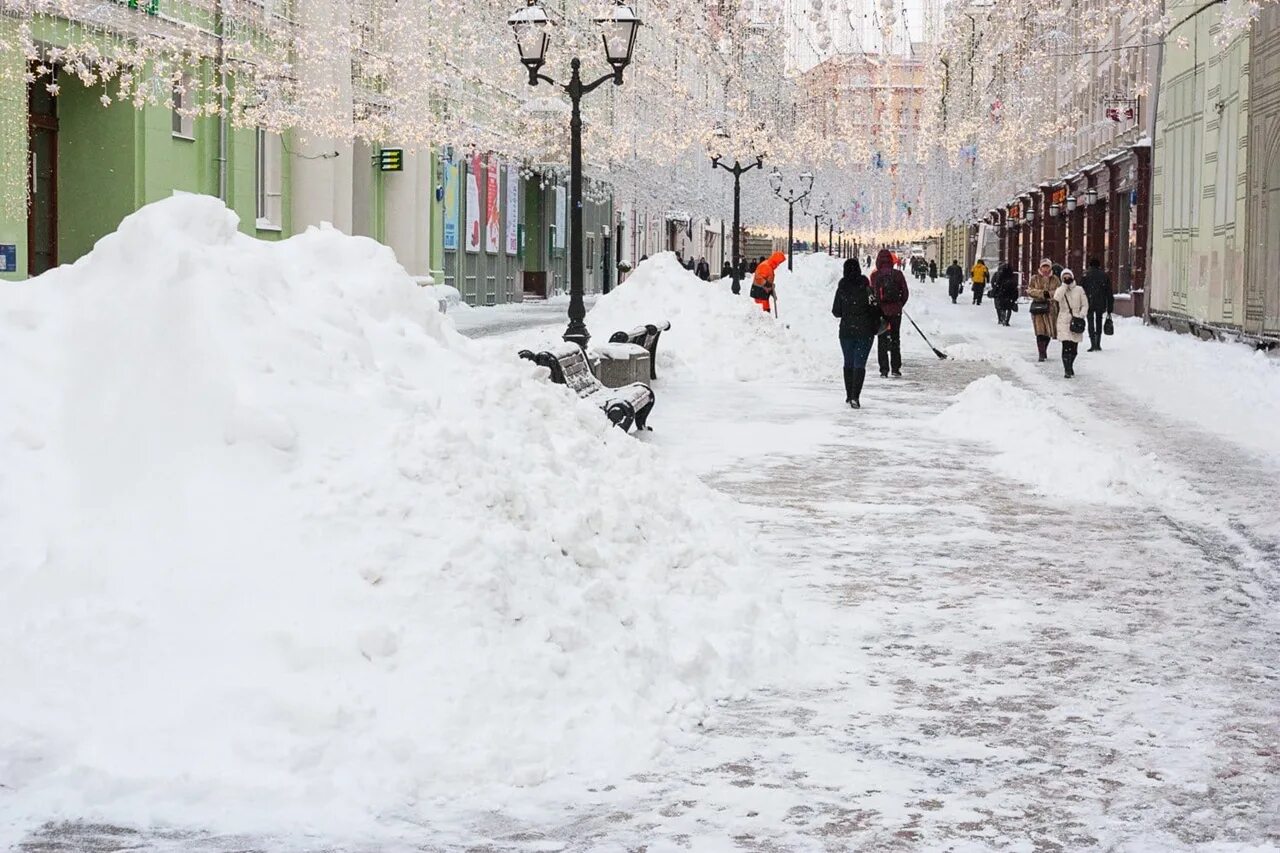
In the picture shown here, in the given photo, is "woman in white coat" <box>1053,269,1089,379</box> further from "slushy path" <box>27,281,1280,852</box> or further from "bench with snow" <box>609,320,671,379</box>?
"slushy path" <box>27,281,1280,852</box>

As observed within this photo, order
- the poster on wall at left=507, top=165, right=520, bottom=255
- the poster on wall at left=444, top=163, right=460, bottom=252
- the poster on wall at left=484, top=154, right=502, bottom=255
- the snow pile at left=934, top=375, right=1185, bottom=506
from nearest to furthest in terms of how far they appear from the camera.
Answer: the snow pile at left=934, top=375, right=1185, bottom=506 → the poster on wall at left=444, top=163, right=460, bottom=252 → the poster on wall at left=484, top=154, right=502, bottom=255 → the poster on wall at left=507, top=165, right=520, bottom=255

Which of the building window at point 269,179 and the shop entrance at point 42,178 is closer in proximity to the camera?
the shop entrance at point 42,178

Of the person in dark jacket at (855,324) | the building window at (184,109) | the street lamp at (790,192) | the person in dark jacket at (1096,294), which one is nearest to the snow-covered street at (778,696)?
the person in dark jacket at (855,324)

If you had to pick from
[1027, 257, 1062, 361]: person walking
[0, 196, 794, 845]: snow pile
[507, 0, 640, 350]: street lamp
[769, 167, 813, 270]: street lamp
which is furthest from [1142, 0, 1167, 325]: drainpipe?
[0, 196, 794, 845]: snow pile

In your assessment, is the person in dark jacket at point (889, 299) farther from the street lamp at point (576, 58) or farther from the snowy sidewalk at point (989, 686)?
the snowy sidewalk at point (989, 686)

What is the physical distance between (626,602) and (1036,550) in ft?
12.0

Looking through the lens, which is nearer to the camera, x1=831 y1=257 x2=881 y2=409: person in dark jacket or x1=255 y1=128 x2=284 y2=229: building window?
x1=831 y1=257 x2=881 y2=409: person in dark jacket

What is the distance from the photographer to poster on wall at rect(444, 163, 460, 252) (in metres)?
39.8

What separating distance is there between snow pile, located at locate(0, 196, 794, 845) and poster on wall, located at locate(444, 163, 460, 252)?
1289 inches

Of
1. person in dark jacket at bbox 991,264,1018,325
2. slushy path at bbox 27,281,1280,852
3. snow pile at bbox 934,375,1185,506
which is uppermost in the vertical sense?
person in dark jacket at bbox 991,264,1018,325

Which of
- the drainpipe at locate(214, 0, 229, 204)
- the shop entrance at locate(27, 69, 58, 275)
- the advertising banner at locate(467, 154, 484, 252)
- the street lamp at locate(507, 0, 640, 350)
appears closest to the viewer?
the street lamp at locate(507, 0, 640, 350)

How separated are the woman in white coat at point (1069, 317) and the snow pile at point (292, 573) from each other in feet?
51.5

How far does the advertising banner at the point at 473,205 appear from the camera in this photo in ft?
137

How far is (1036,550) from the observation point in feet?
30.1
